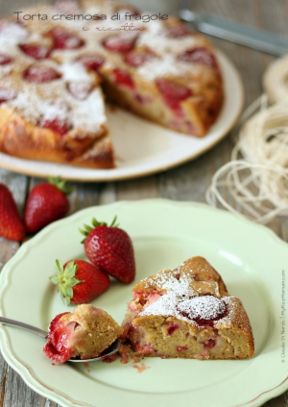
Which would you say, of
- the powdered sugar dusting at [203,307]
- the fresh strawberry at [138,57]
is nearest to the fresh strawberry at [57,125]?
the fresh strawberry at [138,57]

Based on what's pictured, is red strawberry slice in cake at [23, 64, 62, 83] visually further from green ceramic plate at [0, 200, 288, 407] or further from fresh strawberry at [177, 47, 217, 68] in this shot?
green ceramic plate at [0, 200, 288, 407]

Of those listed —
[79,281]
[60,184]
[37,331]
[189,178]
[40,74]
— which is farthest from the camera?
[40,74]

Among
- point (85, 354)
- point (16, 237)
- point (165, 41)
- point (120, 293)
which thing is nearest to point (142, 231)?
point (120, 293)

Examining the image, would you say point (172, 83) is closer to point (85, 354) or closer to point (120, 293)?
point (120, 293)

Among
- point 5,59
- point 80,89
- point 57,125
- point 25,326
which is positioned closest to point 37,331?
point 25,326

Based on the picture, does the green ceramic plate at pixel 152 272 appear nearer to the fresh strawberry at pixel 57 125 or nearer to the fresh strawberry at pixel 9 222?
the fresh strawberry at pixel 9 222

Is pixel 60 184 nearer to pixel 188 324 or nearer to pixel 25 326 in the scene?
pixel 25 326
